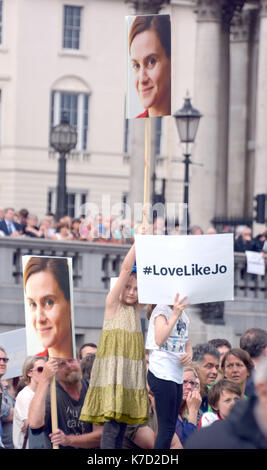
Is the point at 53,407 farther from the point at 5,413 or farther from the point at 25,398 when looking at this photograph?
the point at 5,413

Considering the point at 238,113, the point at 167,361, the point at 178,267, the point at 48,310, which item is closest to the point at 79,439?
the point at 167,361

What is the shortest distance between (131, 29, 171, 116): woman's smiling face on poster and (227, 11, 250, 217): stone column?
81.0 ft

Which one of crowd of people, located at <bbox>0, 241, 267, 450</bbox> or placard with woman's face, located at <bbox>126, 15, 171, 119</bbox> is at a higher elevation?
placard with woman's face, located at <bbox>126, 15, 171, 119</bbox>

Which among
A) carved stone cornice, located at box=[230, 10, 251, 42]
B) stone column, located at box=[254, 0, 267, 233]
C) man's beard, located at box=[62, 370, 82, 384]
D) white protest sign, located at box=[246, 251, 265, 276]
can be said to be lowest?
man's beard, located at box=[62, 370, 82, 384]

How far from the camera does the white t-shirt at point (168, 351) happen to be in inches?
390

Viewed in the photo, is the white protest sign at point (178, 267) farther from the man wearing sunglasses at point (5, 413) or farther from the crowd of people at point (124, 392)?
the man wearing sunglasses at point (5, 413)

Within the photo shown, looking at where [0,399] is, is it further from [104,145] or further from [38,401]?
[104,145]

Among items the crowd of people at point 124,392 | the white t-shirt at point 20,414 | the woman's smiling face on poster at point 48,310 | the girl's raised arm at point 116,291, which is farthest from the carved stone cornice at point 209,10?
the girl's raised arm at point 116,291

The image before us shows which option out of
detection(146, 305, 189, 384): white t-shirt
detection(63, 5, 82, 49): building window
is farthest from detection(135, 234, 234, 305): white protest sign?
detection(63, 5, 82, 49): building window

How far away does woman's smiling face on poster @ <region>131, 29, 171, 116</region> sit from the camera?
1178 cm

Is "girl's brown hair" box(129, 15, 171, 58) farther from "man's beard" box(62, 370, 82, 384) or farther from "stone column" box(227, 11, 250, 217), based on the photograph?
"stone column" box(227, 11, 250, 217)

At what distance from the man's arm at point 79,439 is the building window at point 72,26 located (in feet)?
147

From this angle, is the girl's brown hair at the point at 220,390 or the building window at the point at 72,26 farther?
the building window at the point at 72,26
